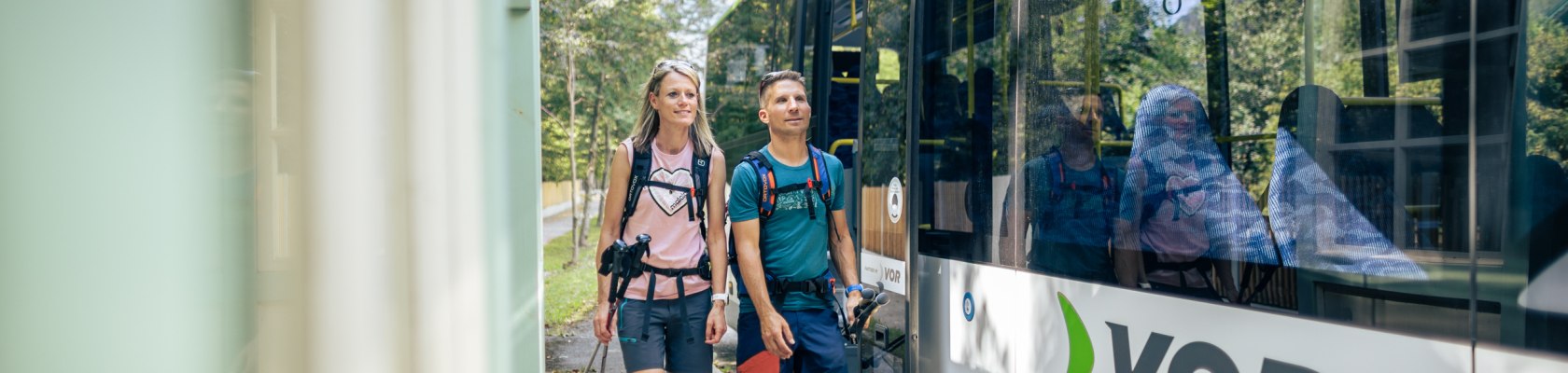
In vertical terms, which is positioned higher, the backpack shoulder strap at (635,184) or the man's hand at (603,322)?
the backpack shoulder strap at (635,184)

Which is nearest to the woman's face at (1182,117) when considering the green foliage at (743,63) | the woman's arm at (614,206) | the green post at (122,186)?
the woman's arm at (614,206)

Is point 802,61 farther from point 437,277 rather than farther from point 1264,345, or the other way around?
point 437,277

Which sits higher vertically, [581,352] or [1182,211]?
[1182,211]

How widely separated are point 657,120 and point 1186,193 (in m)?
2.08

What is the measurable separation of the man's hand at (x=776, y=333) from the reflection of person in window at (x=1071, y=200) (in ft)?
3.28

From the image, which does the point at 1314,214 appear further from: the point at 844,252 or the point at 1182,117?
the point at 844,252

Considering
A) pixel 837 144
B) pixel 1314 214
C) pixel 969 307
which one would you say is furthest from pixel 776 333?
pixel 837 144

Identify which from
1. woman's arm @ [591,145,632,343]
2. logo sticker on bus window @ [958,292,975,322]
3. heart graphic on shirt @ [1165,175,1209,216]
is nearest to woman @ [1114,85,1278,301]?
heart graphic on shirt @ [1165,175,1209,216]

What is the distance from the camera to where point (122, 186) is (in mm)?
678

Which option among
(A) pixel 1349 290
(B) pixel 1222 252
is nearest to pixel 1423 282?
(A) pixel 1349 290

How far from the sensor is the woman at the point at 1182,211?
280cm

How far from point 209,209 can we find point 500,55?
228 millimetres

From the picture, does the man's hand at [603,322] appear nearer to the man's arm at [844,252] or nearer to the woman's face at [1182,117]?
the man's arm at [844,252]

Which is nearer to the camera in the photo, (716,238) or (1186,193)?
(1186,193)
